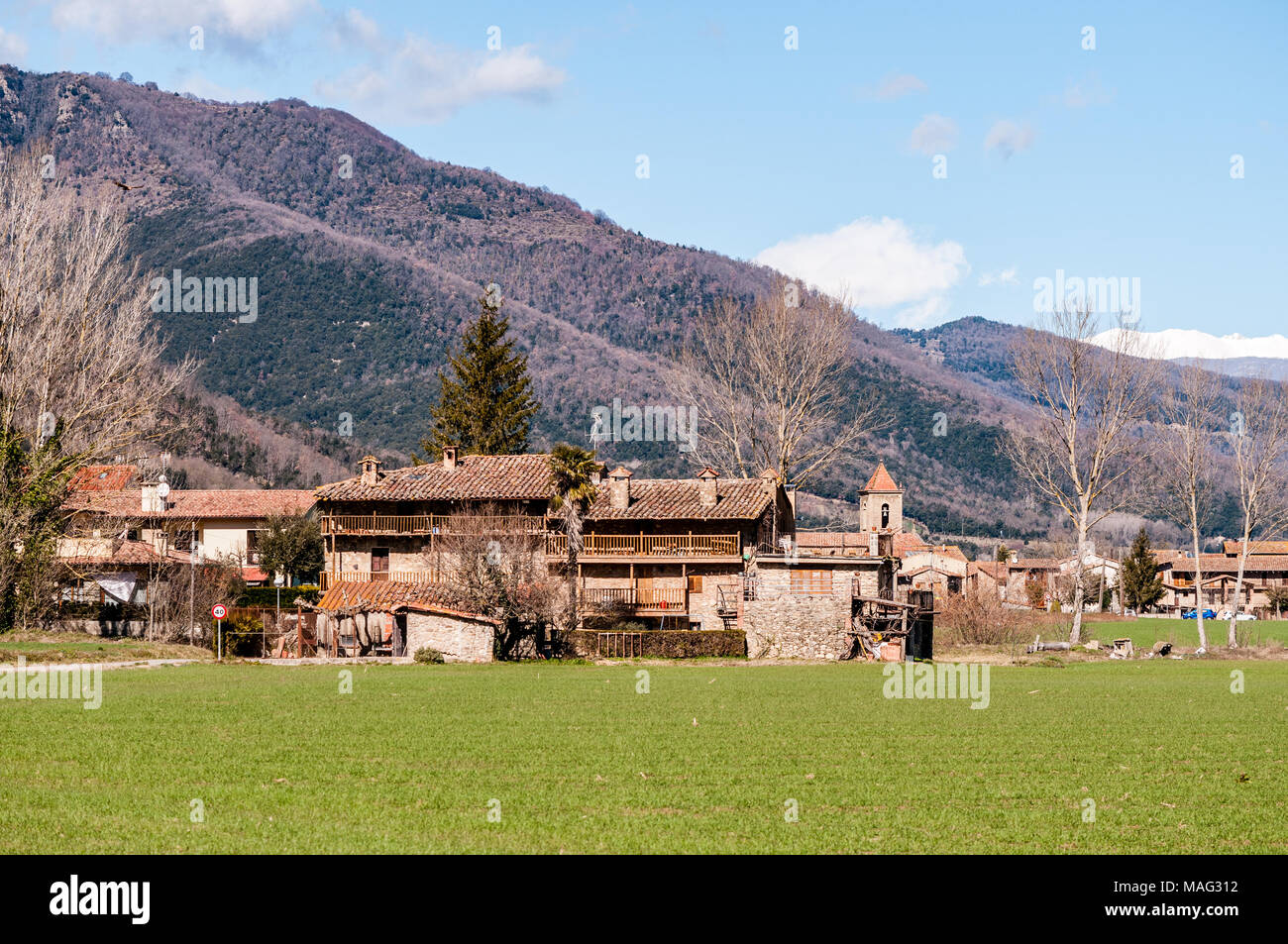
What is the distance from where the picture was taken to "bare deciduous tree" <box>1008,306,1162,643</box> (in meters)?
56.1

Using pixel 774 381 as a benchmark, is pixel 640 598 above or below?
below

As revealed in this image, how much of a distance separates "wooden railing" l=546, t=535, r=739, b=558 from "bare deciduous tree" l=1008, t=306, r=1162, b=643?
1439cm

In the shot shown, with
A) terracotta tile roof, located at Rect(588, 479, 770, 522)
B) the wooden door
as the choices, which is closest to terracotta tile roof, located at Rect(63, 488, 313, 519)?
the wooden door

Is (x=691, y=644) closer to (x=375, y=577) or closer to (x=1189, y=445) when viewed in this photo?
(x=375, y=577)

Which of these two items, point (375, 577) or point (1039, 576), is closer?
point (375, 577)

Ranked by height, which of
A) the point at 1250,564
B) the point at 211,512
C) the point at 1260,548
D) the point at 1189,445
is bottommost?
the point at 1250,564

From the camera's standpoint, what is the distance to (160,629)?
47.0m

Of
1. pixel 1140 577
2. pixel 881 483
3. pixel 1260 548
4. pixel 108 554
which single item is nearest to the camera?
pixel 108 554

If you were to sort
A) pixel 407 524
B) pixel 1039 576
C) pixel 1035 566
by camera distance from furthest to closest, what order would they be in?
pixel 1039 576 → pixel 1035 566 → pixel 407 524

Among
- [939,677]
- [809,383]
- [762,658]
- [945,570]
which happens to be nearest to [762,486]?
[809,383]

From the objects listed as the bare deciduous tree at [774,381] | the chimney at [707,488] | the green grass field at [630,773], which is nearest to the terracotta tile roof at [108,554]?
the chimney at [707,488]

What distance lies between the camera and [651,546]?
53875 mm

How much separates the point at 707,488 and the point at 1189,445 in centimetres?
2242

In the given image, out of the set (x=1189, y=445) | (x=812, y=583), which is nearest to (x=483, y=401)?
(x=812, y=583)
